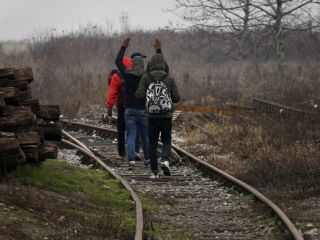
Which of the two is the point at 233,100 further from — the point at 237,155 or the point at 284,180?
the point at 284,180

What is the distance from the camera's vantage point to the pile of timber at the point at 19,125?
8.01 m

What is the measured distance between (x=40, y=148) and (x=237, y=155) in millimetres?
6027

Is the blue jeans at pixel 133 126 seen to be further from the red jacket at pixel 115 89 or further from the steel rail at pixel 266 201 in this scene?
the steel rail at pixel 266 201

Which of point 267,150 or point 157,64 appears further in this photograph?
point 267,150

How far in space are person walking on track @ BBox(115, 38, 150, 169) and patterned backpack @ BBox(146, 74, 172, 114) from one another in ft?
4.41

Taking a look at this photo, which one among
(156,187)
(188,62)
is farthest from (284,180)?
(188,62)

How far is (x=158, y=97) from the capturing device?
1130 centimetres

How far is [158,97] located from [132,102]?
5.54ft

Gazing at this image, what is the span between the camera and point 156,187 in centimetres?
1131

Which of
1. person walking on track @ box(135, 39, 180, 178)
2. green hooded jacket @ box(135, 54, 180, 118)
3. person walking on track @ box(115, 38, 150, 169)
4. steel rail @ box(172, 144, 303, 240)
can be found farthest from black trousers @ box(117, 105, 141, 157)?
green hooded jacket @ box(135, 54, 180, 118)

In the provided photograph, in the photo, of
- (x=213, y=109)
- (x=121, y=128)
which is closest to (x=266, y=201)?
(x=121, y=128)

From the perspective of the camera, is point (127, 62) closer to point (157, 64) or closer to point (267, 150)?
point (157, 64)

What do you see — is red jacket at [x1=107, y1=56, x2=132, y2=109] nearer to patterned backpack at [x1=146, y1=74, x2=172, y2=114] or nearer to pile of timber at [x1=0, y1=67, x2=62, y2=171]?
patterned backpack at [x1=146, y1=74, x2=172, y2=114]

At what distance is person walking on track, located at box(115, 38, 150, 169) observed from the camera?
1272cm
